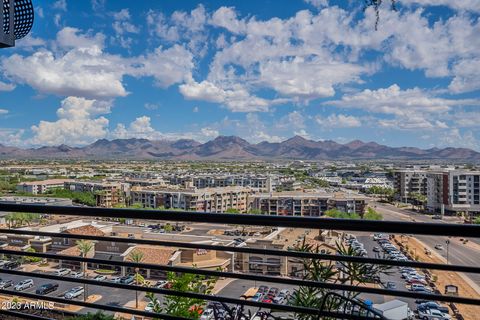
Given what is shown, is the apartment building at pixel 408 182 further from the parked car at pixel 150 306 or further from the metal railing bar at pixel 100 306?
the metal railing bar at pixel 100 306

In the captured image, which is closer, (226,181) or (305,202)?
(305,202)

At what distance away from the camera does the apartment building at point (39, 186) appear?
18.1ft

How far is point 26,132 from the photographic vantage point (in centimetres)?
962

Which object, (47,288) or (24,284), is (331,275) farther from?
(24,284)

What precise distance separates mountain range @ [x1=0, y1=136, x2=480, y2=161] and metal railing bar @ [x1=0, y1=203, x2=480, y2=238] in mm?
5816

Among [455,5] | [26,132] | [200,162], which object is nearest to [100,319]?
[455,5]

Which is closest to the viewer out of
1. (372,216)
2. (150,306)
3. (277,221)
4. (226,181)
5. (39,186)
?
(277,221)

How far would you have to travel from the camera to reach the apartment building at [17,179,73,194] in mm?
5509

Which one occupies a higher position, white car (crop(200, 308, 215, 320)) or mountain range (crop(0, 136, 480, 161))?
mountain range (crop(0, 136, 480, 161))

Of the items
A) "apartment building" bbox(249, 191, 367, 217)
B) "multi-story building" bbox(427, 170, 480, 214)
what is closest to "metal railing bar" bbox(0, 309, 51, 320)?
"multi-story building" bbox(427, 170, 480, 214)

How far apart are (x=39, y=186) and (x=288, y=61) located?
9.34 metres

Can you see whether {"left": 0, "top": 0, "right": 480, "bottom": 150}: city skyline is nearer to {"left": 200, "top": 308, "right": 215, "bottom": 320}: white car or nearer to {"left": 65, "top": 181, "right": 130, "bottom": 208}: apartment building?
{"left": 65, "top": 181, "right": 130, "bottom": 208}: apartment building

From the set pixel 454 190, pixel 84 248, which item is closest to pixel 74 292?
pixel 84 248

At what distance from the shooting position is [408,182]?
25.1 feet
